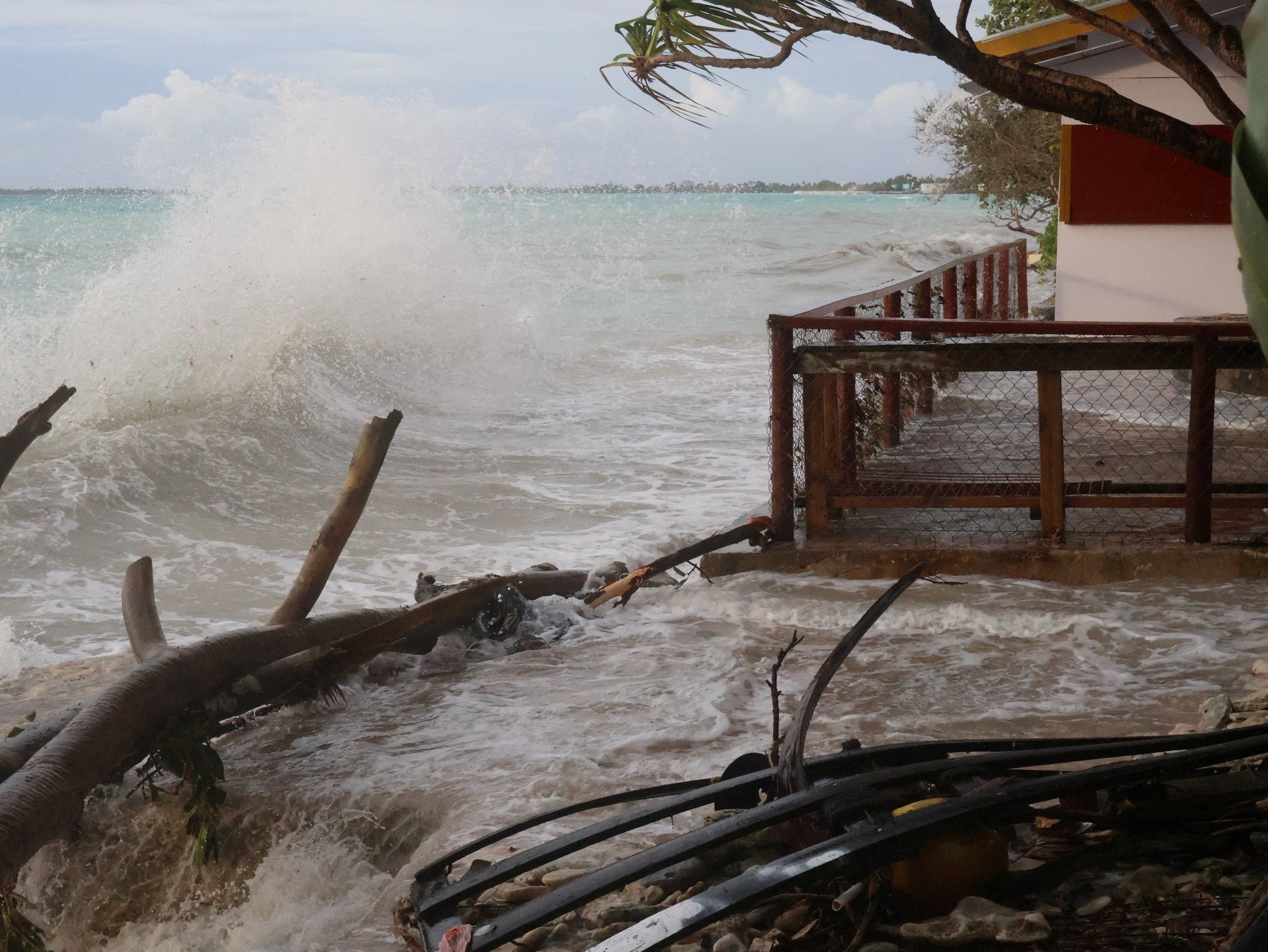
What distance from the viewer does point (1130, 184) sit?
10.1 meters

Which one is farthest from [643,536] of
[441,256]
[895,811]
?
[441,256]

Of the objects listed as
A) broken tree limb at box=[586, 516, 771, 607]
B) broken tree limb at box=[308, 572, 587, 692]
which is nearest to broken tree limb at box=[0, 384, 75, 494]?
broken tree limb at box=[308, 572, 587, 692]

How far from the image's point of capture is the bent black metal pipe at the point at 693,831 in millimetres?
2334

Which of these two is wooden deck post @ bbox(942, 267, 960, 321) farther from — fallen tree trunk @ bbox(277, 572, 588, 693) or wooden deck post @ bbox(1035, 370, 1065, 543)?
fallen tree trunk @ bbox(277, 572, 588, 693)

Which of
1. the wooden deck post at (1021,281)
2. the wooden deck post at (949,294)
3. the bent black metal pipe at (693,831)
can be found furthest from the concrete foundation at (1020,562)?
the wooden deck post at (1021,281)

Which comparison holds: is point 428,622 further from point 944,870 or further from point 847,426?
point 944,870

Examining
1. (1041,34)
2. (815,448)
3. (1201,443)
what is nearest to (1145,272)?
(1041,34)

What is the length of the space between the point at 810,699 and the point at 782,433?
3.51m

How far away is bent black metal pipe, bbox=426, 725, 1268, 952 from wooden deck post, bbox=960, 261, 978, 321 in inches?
369

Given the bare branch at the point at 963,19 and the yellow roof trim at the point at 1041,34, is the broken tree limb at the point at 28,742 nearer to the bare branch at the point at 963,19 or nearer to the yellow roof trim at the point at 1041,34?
the bare branch at the point at 963,19

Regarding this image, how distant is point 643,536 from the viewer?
8.45 m

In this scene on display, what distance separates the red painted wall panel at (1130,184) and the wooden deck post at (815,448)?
5334 mm

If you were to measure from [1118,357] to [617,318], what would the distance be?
22.9 meters

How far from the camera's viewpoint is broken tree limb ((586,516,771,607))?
6086 mm
